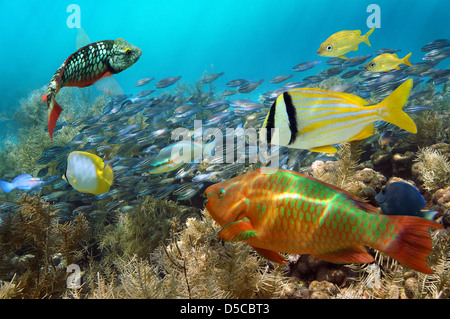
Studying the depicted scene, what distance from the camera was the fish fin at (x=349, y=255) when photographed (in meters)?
0.90

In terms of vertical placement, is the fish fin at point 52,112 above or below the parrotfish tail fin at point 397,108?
above

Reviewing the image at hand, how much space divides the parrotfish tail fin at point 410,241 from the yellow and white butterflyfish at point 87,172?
7.27 ft

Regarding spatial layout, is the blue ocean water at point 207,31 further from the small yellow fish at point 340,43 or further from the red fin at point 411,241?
the red fin at point 411,241

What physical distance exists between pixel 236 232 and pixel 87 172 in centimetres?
181

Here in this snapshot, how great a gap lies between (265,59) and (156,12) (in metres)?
57.7

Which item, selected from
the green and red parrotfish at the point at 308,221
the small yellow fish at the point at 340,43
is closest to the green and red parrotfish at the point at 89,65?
the green and red parrotfish at the point at 308,221

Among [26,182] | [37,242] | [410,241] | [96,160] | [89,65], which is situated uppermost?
[89,65]

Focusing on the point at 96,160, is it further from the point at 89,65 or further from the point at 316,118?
the point at 316,118

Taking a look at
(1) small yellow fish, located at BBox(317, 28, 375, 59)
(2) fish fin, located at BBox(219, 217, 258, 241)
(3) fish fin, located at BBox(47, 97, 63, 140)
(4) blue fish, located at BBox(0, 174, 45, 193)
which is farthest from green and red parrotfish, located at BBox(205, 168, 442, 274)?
(4) blue fish, located at BBox(0, 174, 45, 193)

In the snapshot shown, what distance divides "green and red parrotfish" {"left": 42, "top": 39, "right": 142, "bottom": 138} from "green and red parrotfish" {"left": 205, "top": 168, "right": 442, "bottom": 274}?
1.09 meters

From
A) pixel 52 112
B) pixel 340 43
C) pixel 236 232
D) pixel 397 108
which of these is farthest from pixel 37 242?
pixel 340 43

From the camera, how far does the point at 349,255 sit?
0.92 m

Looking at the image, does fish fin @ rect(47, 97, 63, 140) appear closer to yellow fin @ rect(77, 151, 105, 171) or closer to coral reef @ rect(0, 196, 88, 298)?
yellow fin @ rect(77, 151, 105, 171)

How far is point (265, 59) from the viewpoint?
119 metres
